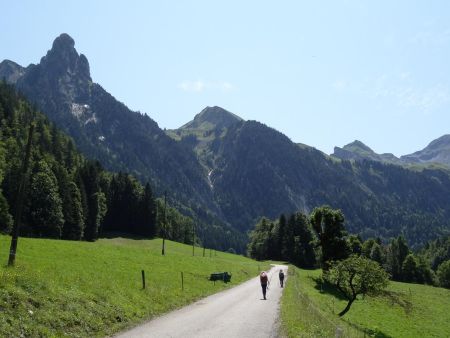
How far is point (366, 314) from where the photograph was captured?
55.9 metres

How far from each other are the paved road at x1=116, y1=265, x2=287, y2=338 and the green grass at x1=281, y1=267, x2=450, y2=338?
136cm

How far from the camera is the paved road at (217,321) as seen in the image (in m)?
23.7

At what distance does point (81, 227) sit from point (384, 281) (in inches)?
2988

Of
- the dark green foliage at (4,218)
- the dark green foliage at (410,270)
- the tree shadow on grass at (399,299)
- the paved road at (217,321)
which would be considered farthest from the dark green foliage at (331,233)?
the dark green foliage at (410,270)

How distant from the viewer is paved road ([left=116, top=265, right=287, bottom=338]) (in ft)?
77.8

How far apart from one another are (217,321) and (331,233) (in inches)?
2083

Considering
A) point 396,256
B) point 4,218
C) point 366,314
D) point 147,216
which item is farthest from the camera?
point 396,256

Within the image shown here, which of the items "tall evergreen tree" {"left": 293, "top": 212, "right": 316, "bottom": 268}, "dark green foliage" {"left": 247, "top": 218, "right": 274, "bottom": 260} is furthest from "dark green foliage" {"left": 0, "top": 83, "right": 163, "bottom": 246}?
"tall evergreen tree" {"left": 293, "top": 212, "right": 316, "bottom": 268}

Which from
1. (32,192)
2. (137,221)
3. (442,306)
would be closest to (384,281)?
(442,306)

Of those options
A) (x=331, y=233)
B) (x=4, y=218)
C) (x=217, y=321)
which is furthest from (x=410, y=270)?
(x=217, y=321)

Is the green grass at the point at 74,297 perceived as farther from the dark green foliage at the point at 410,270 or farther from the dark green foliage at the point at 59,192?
the dark green foliage at the point at 410,270

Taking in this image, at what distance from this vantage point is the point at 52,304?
73.1 ft

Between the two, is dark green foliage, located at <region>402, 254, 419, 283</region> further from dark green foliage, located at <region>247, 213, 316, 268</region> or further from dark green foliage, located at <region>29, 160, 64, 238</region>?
dark green foliage, located at <region>29, 160, 64, 238</region>

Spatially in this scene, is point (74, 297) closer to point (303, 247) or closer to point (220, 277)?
point (220, 277)
